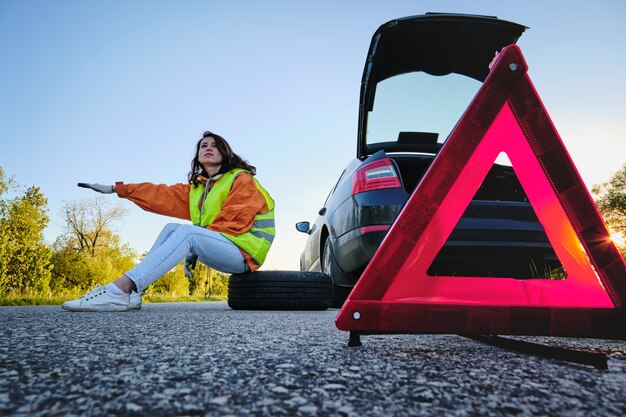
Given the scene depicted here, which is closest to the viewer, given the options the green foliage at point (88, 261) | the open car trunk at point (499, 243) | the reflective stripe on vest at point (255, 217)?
the open car trunk at point (499, 243)

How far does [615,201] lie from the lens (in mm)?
25172

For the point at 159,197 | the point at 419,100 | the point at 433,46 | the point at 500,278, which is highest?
the point at 433,46

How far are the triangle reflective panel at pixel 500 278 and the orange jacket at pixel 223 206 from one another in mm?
2526

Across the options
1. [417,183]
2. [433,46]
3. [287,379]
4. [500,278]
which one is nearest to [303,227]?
[433,46]

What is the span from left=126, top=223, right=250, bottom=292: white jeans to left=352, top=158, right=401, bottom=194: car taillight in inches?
52.5

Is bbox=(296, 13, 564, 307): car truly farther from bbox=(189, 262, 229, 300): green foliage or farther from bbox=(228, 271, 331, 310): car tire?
bbox=(189, 262, 229, 300): green foliage

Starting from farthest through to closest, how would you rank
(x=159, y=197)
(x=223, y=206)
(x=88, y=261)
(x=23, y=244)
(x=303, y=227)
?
(x=88, y=261), (x=23, y=244), (x=303, y=227), (x=159, y=197), (x=223, y=206)

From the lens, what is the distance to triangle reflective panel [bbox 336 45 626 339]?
141 centimetres

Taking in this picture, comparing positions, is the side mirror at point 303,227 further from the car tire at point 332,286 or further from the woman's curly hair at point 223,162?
the woman's curly hair at point 223,162

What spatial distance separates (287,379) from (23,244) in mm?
25789

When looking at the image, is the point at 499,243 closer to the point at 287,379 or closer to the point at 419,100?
the point at 419,100

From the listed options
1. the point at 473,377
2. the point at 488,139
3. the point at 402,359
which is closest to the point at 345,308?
the point at 402,359

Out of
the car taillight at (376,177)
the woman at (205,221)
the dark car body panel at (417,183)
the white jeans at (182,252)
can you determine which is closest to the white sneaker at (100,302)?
the woman at (205,221)

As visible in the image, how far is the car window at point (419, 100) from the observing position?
3.94 m
